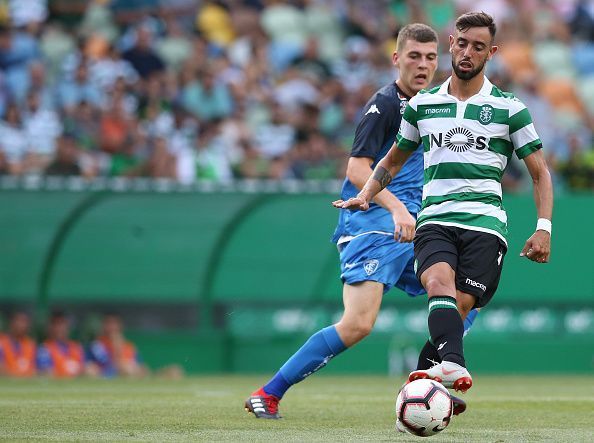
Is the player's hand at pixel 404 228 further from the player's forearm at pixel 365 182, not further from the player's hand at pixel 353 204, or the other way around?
the player's hand at pixel 353 204

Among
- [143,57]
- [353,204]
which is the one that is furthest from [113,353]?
[353,204]

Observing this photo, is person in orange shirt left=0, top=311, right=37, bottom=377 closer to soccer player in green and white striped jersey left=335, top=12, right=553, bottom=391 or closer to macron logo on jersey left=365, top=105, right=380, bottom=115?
macron logo on jersey left=365, top=105, right=380, bottom=115

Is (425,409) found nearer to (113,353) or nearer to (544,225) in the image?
(544,225)

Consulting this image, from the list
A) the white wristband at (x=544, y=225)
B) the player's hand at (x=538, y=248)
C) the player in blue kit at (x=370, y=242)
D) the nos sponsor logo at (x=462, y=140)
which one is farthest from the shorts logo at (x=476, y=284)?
the player in blue kit at (x=370, y=242)

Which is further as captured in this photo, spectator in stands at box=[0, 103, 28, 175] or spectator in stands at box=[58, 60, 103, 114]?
spectator in stands at box=[58, 60, 103, 114]

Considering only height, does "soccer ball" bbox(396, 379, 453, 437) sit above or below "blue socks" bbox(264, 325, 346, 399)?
above

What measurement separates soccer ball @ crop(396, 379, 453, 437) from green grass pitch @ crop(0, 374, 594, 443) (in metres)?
0.11

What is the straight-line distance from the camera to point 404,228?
716 centimetres

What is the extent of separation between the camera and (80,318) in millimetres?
15477

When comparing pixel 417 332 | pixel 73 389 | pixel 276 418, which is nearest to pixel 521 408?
pixel 276 418

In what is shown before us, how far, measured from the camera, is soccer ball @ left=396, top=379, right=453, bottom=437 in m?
6.18

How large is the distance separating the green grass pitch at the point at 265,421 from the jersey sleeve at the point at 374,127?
162 cm

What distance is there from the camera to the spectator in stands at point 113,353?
1519 cm

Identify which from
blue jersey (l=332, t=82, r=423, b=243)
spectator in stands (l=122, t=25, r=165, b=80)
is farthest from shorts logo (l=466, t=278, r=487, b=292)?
spectator in stands (l=122, t=25, r=165, b=80)
